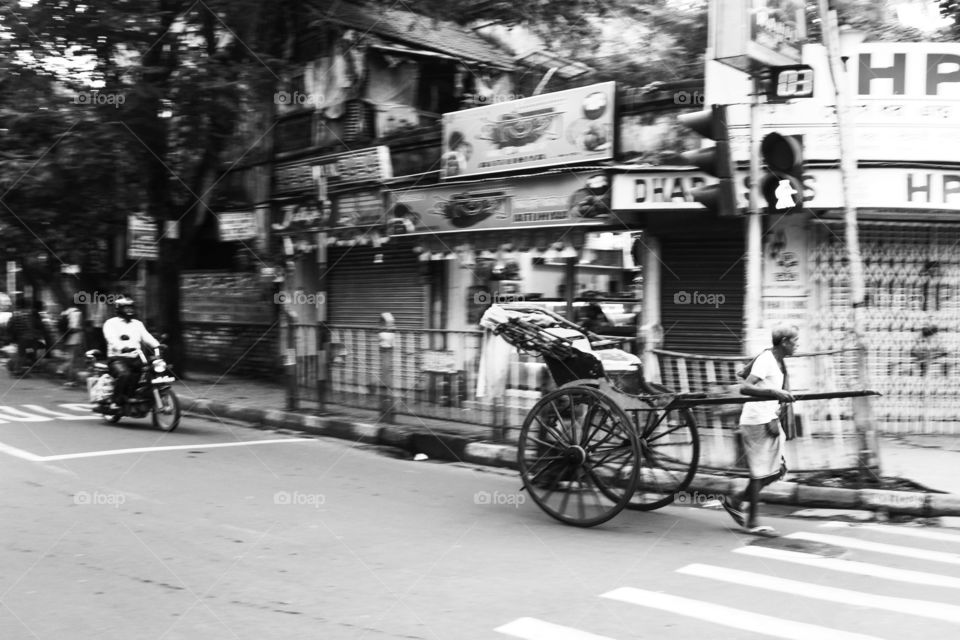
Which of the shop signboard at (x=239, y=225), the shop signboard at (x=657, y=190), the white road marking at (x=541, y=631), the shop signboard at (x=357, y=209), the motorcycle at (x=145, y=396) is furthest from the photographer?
the shop signboard at (x=239, y=225)

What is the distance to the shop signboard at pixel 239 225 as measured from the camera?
690 inches

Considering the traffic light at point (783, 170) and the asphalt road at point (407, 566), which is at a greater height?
the traffic light at point (783, 170)

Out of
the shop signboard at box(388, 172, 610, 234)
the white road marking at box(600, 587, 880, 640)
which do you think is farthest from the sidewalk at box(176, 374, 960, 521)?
the white road marking at box(600, 587, 880, 640)

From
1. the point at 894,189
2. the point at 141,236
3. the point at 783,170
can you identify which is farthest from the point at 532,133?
the point at 141,236

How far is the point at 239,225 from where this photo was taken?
691 inches

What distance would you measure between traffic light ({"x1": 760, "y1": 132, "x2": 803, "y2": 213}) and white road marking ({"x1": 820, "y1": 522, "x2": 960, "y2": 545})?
2.75 meters

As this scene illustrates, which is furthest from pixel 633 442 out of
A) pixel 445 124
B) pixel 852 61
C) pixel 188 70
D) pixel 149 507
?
pixel 188 70

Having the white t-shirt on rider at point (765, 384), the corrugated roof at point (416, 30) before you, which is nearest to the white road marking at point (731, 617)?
the white t-shirt on rider at point (765, 384)

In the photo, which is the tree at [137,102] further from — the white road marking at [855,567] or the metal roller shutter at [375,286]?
the white road marking at [855,567]

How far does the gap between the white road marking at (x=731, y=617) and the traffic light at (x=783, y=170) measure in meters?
4.13

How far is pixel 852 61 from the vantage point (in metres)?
10.7

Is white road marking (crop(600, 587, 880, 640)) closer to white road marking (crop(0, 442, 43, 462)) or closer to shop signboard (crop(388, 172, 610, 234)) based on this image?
white road marking (crop(0, 442, 43, 462))

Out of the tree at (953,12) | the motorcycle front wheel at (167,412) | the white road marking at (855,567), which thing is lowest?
the white road marking at (855,567)

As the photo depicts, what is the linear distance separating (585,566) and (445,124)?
9.77 meters
